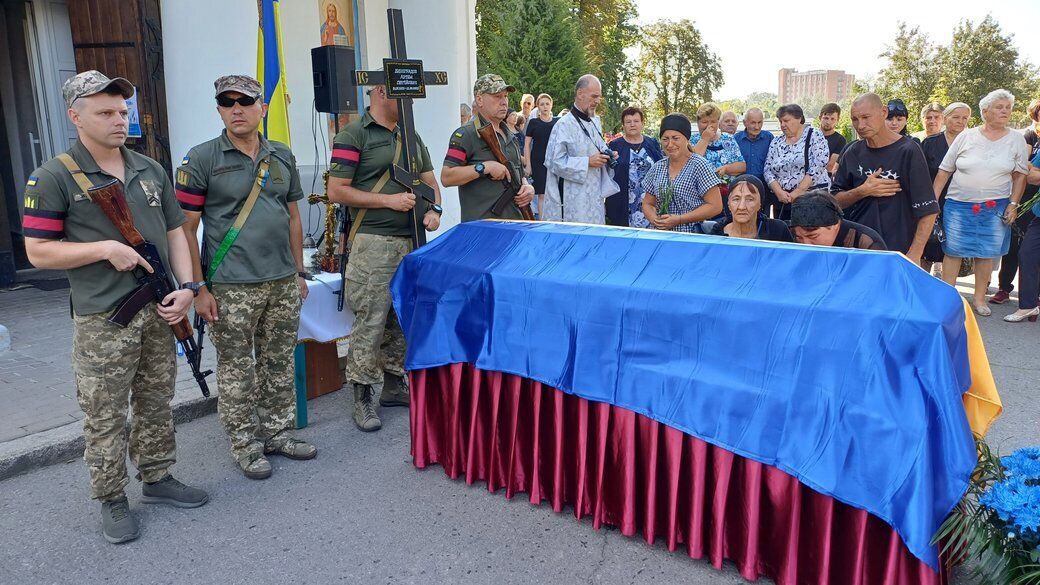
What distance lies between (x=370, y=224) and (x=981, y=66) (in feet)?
128

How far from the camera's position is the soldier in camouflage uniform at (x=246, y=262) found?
11.6 feet

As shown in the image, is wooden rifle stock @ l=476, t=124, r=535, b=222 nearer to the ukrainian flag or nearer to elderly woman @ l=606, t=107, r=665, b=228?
elderly woman @ l=606, t=107, r=665, b=228

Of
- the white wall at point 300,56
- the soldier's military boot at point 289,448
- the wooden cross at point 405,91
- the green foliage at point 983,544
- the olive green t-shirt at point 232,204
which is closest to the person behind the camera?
the green foliage at point 983,544

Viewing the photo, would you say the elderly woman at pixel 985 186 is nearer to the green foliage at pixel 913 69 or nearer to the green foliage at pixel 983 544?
the green foliage at pixel 983 544

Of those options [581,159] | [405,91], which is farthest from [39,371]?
[581,159]

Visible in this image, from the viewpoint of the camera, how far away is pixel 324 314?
4.71 metres

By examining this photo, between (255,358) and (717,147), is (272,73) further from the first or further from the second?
Result: (717,147)

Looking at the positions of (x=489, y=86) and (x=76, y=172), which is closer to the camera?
(x=76, y=172)

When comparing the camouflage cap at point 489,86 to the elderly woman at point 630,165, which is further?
the elderly woman at point 630,165

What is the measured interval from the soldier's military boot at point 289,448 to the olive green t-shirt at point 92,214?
3.78ft

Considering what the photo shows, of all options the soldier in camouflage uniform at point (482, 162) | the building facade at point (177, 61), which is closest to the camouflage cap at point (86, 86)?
the soldier in camouflage uniform at point (482, 162)

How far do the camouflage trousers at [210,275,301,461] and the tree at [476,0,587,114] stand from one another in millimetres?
20180

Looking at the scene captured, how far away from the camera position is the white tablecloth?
4.59m

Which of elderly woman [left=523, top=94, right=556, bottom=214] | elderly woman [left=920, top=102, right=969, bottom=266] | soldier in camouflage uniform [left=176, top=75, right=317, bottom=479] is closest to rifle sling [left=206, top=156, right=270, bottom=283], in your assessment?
soldier in camouflage uniform [left=176, top=75, right=317, bottom=479]
